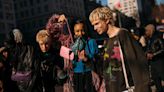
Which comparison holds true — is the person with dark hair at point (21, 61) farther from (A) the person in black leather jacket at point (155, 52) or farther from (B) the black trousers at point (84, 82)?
(A) the person in black leather jacket at point (155, 52)

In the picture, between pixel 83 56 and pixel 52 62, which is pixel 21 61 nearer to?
pixel 52 62

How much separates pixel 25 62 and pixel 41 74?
1.16 feet

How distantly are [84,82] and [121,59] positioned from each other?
2.68m

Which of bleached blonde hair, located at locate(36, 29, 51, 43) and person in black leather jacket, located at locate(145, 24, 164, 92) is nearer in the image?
bleached blonde hair, located at locate(36, 29, 51, 43)

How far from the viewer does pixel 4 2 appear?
119625 millimetres

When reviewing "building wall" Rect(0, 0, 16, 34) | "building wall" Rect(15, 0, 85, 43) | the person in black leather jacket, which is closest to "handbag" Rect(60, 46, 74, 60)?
the person in black leather jacket

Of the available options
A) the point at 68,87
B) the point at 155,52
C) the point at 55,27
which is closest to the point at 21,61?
the point at 55,27

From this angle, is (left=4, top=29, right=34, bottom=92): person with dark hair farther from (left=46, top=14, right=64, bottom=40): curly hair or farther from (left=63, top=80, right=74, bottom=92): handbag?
(left=63, top=80, right=74, bottom=92): handbag

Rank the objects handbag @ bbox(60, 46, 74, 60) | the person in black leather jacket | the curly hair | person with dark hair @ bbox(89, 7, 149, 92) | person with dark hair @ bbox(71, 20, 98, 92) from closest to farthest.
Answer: person with dark hair @ bbox(89, 7, 149, 92), person with dark hair @ bbox(71, 20, 98, 92), handbag @ bbox(60, 46, 74, 60), the curly hair, the person in black leather jacket

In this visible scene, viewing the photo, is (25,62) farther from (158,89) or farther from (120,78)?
(158,89)

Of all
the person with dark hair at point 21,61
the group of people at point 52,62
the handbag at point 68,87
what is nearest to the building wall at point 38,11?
the group of people at point 52,62

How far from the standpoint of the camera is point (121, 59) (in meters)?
4.26

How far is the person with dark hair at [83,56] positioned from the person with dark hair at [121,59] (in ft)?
7.03

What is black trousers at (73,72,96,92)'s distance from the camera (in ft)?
22.4
